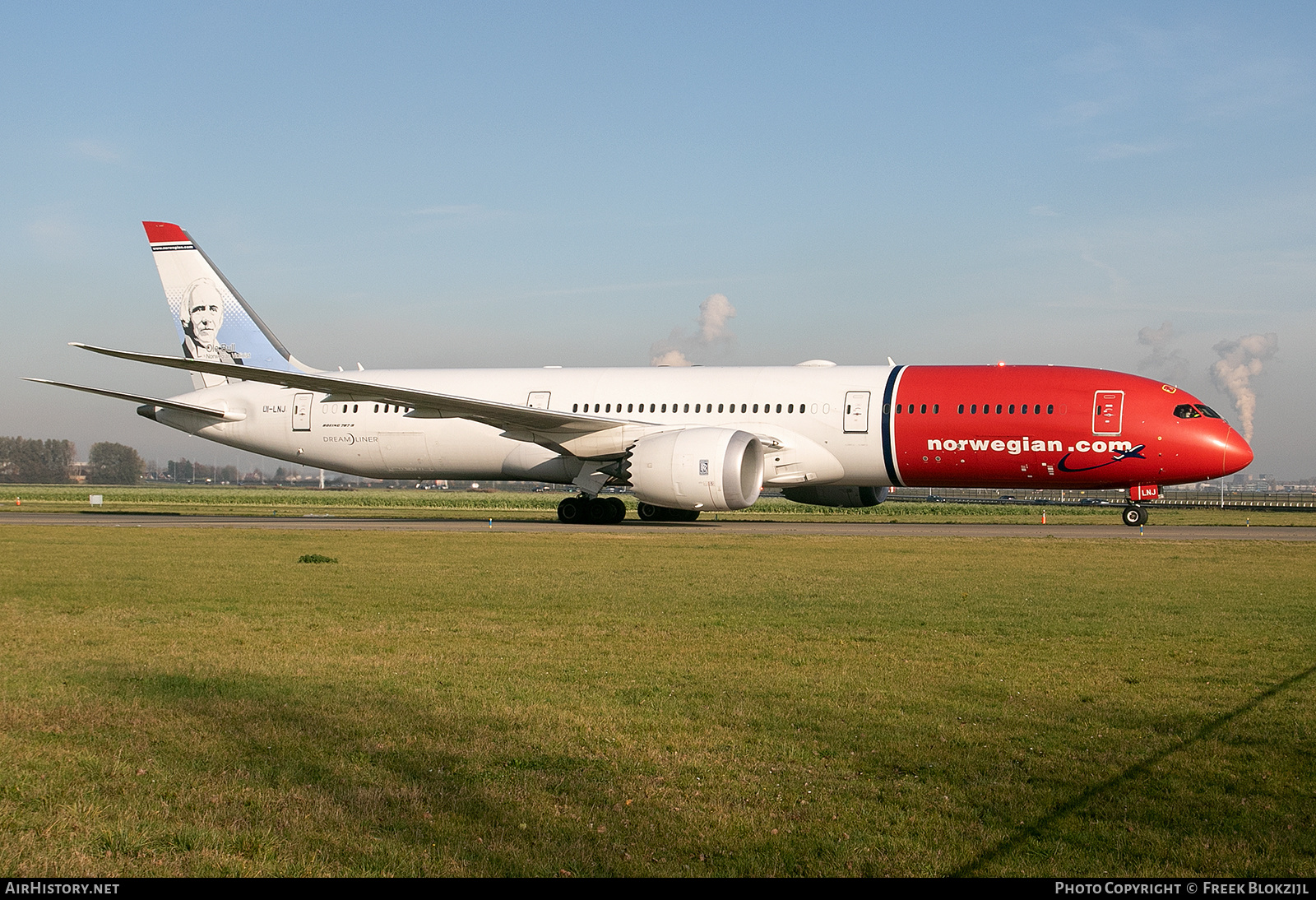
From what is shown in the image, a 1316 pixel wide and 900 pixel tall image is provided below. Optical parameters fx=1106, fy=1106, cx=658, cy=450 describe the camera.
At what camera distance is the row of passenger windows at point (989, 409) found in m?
25.2

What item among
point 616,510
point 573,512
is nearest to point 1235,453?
point 616,510

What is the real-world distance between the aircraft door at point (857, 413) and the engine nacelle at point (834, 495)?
8.72 ft

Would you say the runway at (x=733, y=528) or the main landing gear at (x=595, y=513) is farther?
the main landing gear at (x=595, y=513)

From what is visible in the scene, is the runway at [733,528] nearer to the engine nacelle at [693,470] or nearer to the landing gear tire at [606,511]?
the landing gear tire at [606,511]

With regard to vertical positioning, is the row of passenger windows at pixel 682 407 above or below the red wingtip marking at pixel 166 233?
below

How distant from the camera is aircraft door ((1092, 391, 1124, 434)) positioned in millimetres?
25016

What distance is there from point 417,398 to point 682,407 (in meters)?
6.68

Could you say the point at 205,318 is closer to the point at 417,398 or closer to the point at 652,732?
the point at 417,398

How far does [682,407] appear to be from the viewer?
2808 centimetres

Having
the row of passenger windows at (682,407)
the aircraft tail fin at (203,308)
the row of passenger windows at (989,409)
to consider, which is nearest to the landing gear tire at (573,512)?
the row of passenger windows at (682,407)

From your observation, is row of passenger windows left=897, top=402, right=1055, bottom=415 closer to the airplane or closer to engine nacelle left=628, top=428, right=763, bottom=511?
the airplane

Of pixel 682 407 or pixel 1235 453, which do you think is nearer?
pixel 1235 453

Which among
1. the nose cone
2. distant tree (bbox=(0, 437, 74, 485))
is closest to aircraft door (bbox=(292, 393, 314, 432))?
the nose cone

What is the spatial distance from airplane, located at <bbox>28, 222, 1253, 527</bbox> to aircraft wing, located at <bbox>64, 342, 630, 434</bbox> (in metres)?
0.07
